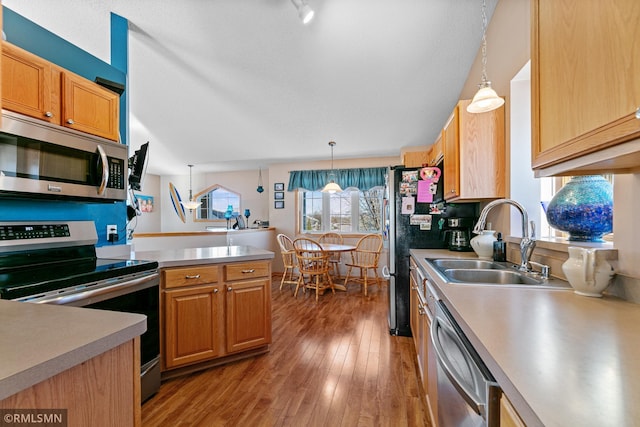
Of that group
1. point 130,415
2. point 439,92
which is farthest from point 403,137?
point 130,415

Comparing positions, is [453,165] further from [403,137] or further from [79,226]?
[79,226]

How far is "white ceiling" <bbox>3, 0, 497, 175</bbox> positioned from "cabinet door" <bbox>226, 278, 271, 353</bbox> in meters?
2.27

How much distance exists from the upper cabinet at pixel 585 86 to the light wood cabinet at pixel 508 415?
2.06 feet

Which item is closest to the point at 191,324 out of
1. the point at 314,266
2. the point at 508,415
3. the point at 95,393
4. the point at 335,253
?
the point at 95,393

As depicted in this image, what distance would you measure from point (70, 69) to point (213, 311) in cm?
197

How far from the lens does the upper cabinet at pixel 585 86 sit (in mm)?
614

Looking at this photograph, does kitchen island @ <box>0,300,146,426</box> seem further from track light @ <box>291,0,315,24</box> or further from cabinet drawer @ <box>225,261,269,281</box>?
track light @ <box>291,0,315,24</box>

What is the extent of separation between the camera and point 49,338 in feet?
1.87

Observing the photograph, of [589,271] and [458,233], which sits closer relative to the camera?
[589,271]

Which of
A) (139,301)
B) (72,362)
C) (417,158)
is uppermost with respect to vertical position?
(417,158)

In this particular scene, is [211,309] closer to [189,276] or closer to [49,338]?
[189,276]

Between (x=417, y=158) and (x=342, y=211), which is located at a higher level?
(x=417, y=158)

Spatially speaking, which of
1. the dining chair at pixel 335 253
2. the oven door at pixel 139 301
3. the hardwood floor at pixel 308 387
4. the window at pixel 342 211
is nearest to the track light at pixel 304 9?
the oven door at pixel 139 301

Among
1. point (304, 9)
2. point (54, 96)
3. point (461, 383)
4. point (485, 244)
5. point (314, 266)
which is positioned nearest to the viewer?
point (461, 383)
